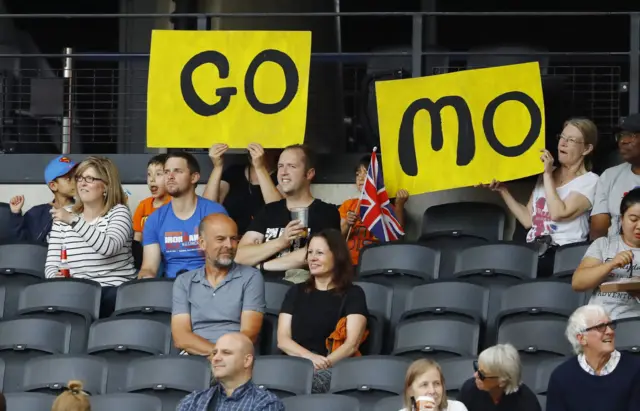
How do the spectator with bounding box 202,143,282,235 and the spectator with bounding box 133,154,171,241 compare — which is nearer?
the spectator with bounding box 202,143,282,235

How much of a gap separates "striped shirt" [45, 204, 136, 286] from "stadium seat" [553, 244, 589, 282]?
284 centimetres

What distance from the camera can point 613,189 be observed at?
10531mm

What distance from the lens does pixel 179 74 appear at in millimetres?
11844

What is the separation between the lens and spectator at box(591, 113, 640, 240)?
34.1 feet

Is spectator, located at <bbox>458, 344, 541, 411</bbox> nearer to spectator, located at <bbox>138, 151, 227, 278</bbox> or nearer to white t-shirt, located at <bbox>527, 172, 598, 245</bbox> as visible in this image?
white t-shirt, located at <bbox>527, 172, 598, 245</bbox>

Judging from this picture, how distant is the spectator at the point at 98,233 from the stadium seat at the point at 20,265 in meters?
0.19

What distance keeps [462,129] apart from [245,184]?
1685 millimetres

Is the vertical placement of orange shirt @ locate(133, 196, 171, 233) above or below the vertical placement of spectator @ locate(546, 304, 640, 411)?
above

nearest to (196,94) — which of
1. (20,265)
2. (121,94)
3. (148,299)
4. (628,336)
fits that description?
(20,265)

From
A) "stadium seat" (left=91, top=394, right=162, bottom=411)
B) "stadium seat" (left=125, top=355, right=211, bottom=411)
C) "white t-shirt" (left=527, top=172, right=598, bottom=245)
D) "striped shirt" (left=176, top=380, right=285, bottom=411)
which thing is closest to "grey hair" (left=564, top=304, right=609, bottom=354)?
"striped shirt" (left=176, top=380, right=285, bottom=411)

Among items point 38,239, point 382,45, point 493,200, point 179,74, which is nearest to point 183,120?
point 179,74

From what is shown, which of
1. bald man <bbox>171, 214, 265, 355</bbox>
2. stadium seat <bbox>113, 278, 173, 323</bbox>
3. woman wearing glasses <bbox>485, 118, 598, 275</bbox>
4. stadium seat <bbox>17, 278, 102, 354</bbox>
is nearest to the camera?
bald man <bbox>171, 214, 265, 355</bbox>

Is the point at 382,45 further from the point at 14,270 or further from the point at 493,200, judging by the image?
the point at 14,270

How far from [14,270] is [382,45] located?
6934 millimetres
